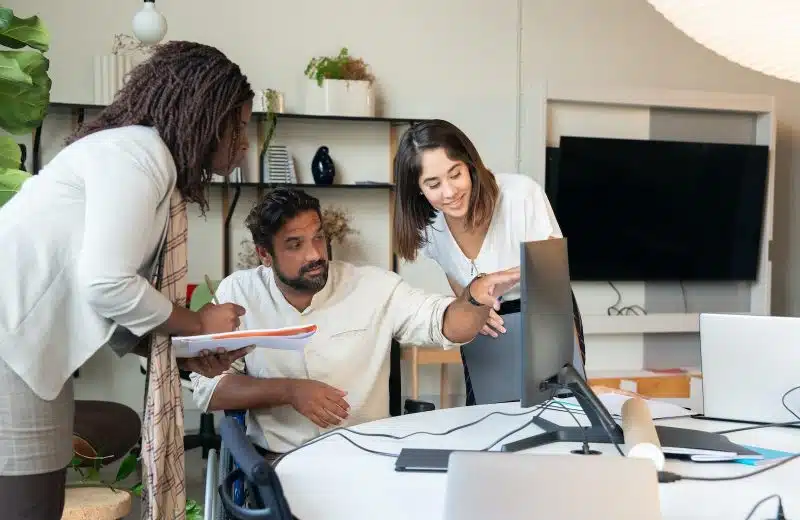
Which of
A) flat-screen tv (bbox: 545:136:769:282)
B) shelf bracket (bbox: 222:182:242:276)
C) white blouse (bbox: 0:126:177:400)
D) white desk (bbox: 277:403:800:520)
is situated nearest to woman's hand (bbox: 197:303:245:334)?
white blouse (bbox: 0:126:177:400)

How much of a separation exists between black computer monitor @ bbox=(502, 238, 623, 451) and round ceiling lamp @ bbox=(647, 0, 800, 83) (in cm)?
Answer: 55

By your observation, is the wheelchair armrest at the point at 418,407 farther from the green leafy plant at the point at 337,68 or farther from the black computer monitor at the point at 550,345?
the green leafy plant at the point at 337,68

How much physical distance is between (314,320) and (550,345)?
83cm

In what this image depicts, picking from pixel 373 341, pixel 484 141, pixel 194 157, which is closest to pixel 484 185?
pixel 373 341

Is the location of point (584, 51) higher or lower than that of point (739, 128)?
higher

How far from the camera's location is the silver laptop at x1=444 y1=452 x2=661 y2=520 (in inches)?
33.8

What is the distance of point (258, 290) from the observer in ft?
7.04

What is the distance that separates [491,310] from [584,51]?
2859 mm

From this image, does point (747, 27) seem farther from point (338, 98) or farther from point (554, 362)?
point (338, 98)

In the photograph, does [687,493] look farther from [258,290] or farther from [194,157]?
[258,290]

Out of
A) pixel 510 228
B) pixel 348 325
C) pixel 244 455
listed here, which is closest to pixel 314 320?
pixel 348 325

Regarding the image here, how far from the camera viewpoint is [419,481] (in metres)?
1.28

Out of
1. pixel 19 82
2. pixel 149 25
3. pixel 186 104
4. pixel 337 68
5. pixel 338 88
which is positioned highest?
pixel 149 25

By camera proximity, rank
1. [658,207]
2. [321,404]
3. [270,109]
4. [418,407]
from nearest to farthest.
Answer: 1. [321,404]
2. [418,407]
3. [270,109]
4. [658,207]
